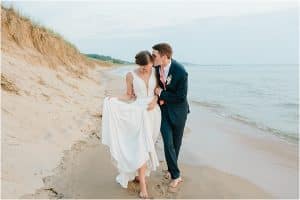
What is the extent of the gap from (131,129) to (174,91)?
763mm

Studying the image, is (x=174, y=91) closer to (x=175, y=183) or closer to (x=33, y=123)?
(x=175, y=183)

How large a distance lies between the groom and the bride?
12cm

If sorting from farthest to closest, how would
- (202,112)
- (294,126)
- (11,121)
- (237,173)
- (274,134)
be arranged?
1. (202,112)
2. (294,126)
3. (274,134)
4. (11,121)
5. (237,173)

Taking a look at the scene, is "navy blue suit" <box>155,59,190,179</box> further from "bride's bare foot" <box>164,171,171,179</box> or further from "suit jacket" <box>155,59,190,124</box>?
"bride's bare foot" <box>164,171,171,179</box>

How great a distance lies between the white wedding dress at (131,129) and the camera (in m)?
5.27

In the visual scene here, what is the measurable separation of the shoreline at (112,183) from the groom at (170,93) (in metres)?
0.33

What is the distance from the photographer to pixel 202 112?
14.2 meters

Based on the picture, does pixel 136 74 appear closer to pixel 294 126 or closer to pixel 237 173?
pixel 237 173

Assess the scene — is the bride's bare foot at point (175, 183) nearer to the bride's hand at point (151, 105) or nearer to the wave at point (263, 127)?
the bride's hand at point (151, 105)

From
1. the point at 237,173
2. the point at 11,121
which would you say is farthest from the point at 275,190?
the point at 11,121

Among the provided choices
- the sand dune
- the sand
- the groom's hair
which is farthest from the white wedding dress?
the sand dune

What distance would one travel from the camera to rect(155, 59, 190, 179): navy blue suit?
5.40 meters

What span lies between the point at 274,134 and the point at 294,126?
2.02 meters

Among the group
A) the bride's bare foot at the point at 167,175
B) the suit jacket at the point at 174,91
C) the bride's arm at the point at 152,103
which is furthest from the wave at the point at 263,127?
the bride's arm at the point at 152,103
